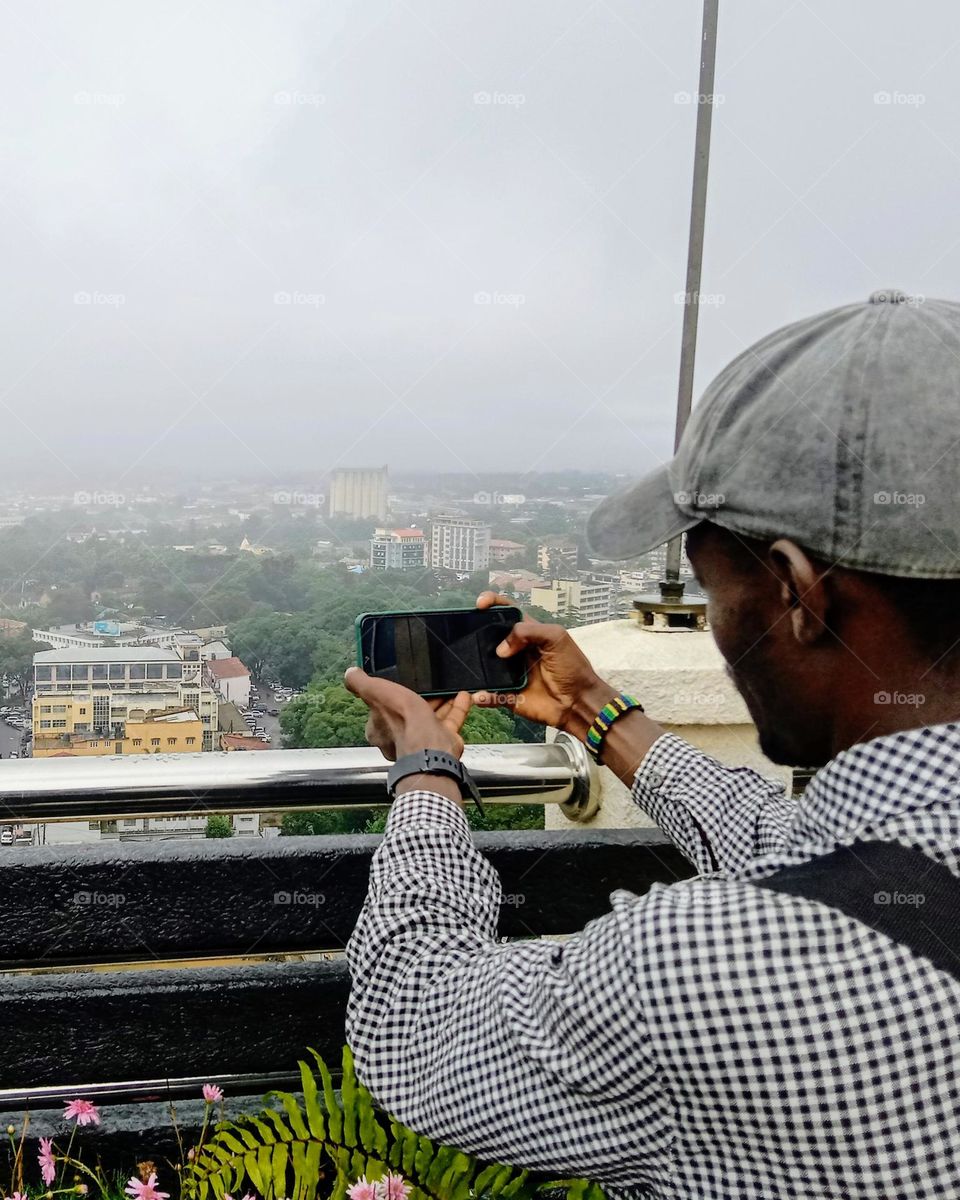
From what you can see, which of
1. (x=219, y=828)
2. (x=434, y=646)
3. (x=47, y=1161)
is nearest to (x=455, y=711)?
(x=434, y=646)

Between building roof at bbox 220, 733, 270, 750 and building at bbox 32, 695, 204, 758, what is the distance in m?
0.04

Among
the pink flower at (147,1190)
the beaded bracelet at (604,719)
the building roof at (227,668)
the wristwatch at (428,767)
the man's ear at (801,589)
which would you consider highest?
the man's ear at (801,589)

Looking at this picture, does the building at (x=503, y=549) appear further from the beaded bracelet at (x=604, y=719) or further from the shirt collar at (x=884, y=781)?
the shirt collar at (x=884, y=781)

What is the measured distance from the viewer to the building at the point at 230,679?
182cm

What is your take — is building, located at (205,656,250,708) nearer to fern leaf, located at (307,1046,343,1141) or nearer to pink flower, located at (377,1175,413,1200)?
fern leaf, located at (307,1046,343,1141)

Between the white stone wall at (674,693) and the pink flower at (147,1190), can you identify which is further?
the white stone wall at (674,693)

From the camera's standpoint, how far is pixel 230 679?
1.83m

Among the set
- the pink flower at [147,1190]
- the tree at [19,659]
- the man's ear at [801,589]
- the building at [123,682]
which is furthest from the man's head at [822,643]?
the pink flower at [147,1190]

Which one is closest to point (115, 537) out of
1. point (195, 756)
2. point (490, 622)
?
point (195, 756)

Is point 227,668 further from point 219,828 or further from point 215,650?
point 219,828

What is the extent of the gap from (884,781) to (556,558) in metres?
0.90

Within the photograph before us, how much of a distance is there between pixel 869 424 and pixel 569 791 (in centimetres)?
121

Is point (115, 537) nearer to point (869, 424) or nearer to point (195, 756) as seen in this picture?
point (195, 756)

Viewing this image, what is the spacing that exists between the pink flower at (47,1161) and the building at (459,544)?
126cm
